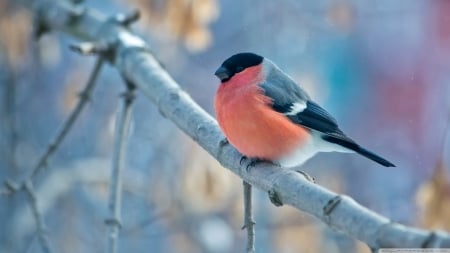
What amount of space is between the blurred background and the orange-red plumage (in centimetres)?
24

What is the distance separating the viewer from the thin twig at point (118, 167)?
0.81 metres

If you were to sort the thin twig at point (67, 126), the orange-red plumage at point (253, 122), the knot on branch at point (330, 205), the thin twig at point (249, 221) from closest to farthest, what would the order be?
the knot on branch at point (330, 205), the thin twig at point (249, 221), the orange-red plumage at point (253, 122), the thin twig at point (67, 126)

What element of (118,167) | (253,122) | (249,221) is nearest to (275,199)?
(249,221)

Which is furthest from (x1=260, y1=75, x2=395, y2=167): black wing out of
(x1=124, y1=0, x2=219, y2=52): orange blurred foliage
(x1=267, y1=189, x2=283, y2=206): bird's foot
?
(x1=124, y1=0, x2=219, y2=52): orange blurred foliage

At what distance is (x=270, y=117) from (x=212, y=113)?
343 millimetres

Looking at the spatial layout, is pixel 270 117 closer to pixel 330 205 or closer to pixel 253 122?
pixel 253 122

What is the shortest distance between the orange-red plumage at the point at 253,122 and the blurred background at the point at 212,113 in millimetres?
242

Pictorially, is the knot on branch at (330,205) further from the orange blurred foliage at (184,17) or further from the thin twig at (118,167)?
the orange blurred foliage at (184,17)

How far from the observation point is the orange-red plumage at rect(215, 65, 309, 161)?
72 centimetres

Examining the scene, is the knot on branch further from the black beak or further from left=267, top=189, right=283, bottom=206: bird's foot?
the black beak

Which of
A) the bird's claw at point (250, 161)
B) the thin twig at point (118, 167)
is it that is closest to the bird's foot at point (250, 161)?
the bird's claw at point (250, 161)

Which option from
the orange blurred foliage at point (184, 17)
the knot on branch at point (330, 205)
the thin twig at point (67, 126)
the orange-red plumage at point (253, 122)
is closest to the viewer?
the knot on branch at point (330, 205)

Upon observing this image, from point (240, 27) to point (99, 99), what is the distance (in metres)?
0.29

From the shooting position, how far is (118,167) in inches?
33.2
